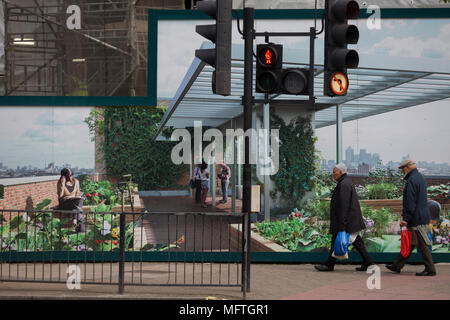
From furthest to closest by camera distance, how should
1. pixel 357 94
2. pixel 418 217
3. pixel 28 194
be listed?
pixel 357 94 → pixel 28 194 → pixel 418 217

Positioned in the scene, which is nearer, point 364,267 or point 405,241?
point 405,241

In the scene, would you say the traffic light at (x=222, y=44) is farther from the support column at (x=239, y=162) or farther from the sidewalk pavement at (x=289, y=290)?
the support column at (x=239, y=162)

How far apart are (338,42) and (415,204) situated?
3301mm

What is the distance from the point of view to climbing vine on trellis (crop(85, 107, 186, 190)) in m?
11.6

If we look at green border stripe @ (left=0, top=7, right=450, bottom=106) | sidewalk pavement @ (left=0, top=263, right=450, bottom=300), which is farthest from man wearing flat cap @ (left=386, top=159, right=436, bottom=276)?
green border stripe @ (left=0, top=7, right=450, bottom=106)

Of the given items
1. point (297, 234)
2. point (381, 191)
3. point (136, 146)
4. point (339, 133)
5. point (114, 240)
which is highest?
point (339, 133)

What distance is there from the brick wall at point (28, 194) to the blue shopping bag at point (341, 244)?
204 inches

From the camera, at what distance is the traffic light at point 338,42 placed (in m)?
8.13

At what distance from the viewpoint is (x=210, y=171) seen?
1166cm

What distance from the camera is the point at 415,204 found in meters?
10.0

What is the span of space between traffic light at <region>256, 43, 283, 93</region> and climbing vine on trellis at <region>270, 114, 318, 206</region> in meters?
3.27

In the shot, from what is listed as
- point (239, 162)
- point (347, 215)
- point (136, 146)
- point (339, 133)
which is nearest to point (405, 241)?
point (347, 215)

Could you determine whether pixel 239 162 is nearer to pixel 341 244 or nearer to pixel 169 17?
pixel 341 244

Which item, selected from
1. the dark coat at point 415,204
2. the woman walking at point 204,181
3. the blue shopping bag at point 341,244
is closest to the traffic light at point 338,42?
the dark coat at point 415,204
